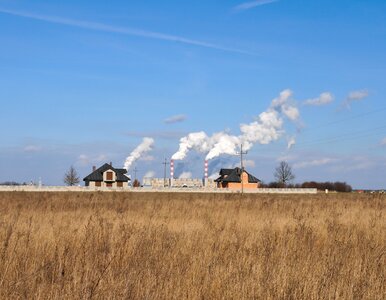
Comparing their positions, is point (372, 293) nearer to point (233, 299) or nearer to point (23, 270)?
point (233, 299)

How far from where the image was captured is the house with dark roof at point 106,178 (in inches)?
4063

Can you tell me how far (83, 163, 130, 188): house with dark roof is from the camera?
103188mm

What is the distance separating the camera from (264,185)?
128750 millimetres

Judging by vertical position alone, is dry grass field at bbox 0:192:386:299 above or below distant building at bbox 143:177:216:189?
below

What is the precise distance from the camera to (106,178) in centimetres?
10319

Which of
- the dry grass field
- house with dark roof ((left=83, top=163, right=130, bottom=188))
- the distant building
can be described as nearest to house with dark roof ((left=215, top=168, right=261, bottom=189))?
the distant building

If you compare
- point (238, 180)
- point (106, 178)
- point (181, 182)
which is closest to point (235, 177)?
point (238, 180)

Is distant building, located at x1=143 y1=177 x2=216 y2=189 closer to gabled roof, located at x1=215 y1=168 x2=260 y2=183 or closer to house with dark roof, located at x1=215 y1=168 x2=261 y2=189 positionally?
gabled roof, located at x1=215 y1=168 x2=260 y2=183

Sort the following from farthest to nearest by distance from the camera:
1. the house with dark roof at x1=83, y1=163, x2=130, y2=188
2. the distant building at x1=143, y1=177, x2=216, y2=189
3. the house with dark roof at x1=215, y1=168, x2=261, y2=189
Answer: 1. the distant building at x1=143, y1=177, x2=216, y2=189
2. the house with dark roof at x1=215, y1=168, x2=261, y2=189
3. the house with dark roof at x1=83, y1=163, x2=130, y2=188

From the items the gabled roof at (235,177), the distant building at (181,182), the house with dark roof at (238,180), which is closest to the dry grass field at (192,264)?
the house with dark roof at (238,180)

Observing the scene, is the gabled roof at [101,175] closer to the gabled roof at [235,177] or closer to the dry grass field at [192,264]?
the gabled roof at [235,177]

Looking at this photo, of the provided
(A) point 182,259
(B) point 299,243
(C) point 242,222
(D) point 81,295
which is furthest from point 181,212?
(D) point 81,295

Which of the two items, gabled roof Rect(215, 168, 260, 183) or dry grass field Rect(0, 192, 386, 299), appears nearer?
dry grass field Rect(0, 192, 386, 299)

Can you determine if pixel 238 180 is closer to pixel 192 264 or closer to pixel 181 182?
pixel 181 182
